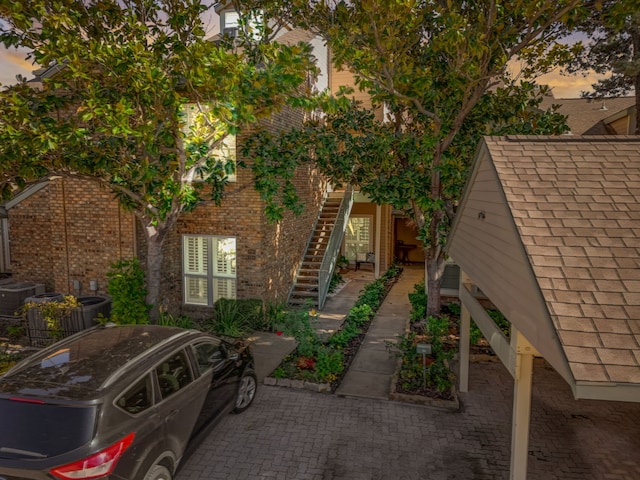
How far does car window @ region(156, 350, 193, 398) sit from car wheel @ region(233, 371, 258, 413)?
1693mm

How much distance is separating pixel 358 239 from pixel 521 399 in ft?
51.2

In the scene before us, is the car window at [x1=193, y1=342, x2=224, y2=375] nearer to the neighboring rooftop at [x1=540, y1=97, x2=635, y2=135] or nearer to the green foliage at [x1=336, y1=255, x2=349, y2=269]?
the green foliage at [x1=336, y1=255, x2=349, y2=269]

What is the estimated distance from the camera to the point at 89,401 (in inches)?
159

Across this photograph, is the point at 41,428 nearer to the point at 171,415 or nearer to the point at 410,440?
the point at 171,415

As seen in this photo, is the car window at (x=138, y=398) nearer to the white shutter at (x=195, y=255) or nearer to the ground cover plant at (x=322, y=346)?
the ground cover plant at (x=322, y=346)

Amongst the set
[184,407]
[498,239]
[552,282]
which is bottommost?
[184,407]

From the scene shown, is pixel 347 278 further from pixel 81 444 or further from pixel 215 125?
pixel 81 444

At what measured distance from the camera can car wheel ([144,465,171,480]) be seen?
14.7 feet

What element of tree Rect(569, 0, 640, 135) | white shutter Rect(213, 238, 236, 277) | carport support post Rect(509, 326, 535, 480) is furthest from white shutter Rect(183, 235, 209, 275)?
tree Rect(569, 0, 640, 135)

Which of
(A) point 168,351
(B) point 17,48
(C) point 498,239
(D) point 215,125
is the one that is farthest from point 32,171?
(C) point 498,239

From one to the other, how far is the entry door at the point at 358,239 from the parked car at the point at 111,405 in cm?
1423

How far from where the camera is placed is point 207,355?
6051 mm

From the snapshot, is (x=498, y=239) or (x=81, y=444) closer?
(x=81, y=444)

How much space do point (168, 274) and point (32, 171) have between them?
491 cm
